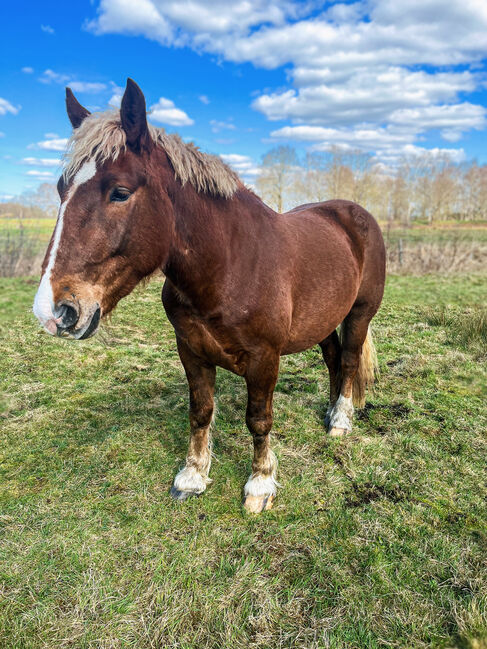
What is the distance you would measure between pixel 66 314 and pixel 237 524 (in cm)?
189

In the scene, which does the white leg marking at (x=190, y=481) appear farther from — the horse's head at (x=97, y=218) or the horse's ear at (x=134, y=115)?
the horse's ear at (x=134, y=115)

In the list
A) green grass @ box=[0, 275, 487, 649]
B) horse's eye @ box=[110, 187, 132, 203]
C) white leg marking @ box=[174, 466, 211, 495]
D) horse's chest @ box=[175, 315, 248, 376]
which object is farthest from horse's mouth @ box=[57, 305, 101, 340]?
white leg marking @ box=[174, 466, 211, 495]

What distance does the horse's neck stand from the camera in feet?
6.79

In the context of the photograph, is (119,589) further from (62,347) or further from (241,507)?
(62,347)

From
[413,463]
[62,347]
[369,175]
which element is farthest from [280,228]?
[369,175]

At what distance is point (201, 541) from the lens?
244cm

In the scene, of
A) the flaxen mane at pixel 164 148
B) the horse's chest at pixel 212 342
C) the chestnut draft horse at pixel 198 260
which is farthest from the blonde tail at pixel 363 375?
the flaxen mane at pixel 164 148

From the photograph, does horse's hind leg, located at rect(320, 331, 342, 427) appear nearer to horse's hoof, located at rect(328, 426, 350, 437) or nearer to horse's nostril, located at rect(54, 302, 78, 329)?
horse's hoof, located at rect(328, 426, 350, 437)

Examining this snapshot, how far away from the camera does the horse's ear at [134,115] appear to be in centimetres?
166

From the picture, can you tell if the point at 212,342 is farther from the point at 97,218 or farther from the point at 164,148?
the point at 164,148

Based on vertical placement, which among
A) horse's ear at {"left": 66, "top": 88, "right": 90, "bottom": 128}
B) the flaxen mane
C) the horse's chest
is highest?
horse's ear at {"left": 66, "top": 88, "right": 90, "bottom": 128}

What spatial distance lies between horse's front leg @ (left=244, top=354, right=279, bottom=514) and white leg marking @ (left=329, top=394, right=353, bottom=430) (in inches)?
40.8

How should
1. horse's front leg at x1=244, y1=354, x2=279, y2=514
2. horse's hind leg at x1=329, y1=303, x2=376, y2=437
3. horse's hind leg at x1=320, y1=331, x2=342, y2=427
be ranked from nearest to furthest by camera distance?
horse's front leg at x1=244, y1=354, x2=279, y2=514 → horse's hind leg at x1=329, y1=303, x2=376, y2=437 → horse's hind leg at x1=320, y1=331, x2=342, y2=427

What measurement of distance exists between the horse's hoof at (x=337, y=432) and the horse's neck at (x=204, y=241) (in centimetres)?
219
